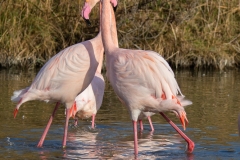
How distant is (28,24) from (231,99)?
217 inches

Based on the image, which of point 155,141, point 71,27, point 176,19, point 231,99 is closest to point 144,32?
point 176,19

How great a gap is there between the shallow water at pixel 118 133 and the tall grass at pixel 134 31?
316cm

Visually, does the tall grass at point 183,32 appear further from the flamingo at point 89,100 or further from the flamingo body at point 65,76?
the flamingo body at point 65,76

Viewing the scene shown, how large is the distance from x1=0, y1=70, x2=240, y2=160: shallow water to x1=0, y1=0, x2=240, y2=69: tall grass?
3155 millimetres

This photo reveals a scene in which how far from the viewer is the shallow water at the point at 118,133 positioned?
5699 mm

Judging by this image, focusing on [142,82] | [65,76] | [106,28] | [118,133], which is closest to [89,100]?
[118,133]

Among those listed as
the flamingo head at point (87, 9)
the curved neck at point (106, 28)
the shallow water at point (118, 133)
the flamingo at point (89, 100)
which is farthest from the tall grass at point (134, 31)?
A: the curved neck at point (106, 28)

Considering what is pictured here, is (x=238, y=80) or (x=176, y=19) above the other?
(x=176, y=19)

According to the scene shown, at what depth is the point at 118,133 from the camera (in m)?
6.80

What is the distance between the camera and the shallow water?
570 centimetres

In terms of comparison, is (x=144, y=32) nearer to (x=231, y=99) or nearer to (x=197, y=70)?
(x=197, y=70)

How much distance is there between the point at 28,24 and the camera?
42.8ft

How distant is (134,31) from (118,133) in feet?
21.5

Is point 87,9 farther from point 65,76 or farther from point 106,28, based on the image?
point 65,76
